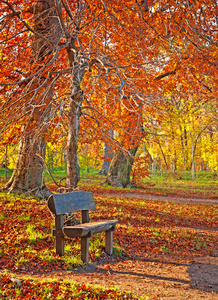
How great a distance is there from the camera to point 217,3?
8.71 m

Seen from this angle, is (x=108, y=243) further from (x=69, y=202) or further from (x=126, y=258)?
(x=69, y=202)

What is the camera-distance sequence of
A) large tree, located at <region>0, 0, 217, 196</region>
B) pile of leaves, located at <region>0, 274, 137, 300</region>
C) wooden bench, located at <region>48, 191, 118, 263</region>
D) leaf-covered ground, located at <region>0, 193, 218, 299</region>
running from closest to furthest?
pile of leaves, located at <region>0, 274, 137, 300</region> → leaf-covered ground, located at <region>0, 193, 218, 299</region> → wooden bench, located at <region>48, 191, 118, 263</region> → large tree, located at <region>0, 0, 217, 196</region>

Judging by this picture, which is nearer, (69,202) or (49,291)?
(49,291)

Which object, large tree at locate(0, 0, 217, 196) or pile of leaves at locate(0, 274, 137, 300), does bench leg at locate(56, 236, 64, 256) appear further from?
large tree at locate(0, 0, 217, 196)

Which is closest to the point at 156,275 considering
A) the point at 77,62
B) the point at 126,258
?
the point at 126,258

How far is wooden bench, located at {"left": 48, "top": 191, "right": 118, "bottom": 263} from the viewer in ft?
15.2

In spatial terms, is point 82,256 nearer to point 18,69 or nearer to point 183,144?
point 18,69

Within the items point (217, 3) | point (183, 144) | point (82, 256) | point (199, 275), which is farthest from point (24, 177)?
point (183, 144)

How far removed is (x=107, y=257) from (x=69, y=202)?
45.4 inches

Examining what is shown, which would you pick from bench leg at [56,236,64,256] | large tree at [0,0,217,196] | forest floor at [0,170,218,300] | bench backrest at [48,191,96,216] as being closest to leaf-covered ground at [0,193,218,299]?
forest floor at [0,170,218,300]

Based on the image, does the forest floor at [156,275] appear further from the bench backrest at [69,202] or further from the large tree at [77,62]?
the large tree at [77,62]

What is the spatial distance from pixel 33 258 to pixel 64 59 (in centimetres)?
610

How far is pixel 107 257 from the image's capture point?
5328mm

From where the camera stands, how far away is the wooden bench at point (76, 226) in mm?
4625
